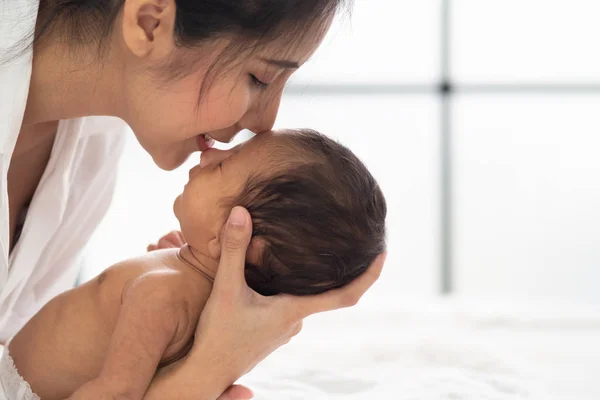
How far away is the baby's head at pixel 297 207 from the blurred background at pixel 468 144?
6.88 ft

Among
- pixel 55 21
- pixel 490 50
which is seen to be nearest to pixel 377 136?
pixel 490 50

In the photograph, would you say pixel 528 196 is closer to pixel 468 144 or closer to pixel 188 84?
pixel 468 144

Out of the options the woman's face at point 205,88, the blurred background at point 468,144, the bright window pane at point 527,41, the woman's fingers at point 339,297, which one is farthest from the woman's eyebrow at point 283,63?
the bright window pane at point 527,41

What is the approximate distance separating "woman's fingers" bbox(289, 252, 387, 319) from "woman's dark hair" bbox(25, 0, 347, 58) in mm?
429

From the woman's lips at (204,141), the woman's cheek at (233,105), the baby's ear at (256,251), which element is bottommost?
the baby's ear at (256,251)

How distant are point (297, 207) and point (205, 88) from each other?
259mm

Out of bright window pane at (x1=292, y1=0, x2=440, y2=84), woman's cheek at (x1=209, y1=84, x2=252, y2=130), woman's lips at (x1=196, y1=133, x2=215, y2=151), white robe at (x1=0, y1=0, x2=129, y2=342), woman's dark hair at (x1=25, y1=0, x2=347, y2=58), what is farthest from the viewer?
bright window pane at (x1=292, y1=0, x2=440, y2=84)

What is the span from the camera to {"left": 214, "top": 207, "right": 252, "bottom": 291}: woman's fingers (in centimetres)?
137

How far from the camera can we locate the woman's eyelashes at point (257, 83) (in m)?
1.43

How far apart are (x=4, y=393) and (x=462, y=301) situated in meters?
1.36

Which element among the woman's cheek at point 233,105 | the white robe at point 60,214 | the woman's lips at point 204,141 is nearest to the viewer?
the woman's cheek at point 233,105

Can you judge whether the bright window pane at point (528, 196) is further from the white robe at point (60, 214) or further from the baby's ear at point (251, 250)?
the baby's ear at point (251, 250)

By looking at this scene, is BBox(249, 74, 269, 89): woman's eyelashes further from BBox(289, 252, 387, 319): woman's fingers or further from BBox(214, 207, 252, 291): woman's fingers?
BBox(289, 252, 387, 319): woman's fingers

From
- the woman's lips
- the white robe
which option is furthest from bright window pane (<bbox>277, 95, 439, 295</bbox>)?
the woman's lips
